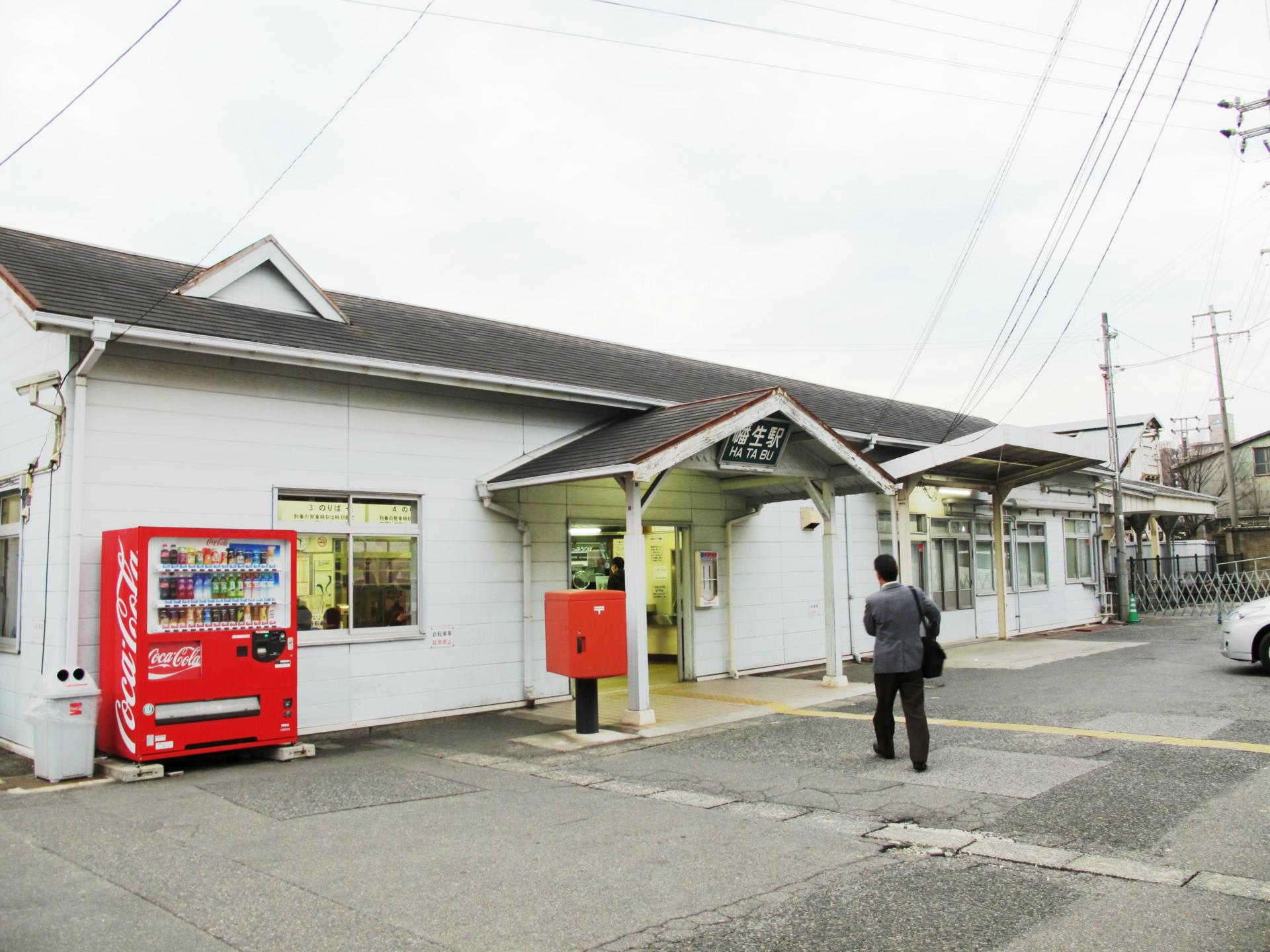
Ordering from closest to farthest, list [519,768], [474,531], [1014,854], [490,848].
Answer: [1014,854] → [490,848] → [519,768] → [474,531]

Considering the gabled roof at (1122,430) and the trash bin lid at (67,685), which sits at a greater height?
the gabled roof at (1122,430)

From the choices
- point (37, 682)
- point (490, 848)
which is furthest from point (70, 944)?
point (37, 682)

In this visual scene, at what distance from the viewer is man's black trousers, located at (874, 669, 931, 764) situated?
7.71 meters

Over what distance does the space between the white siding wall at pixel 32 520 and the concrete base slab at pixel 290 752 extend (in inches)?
77.5

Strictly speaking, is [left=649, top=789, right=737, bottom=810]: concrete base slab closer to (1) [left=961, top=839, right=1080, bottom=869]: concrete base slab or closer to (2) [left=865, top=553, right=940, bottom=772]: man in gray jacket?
(2) [left=865, top=553, right=940, bottom=772]: man in gray jacket

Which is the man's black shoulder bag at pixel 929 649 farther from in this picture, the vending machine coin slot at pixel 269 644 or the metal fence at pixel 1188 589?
the metal fence at pixel 1188 589

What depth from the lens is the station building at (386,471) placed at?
8805mm

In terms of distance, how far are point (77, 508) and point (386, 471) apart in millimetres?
3074

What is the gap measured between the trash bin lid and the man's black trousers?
662 centimetres

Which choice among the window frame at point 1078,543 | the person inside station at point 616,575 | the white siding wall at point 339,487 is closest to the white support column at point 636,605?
the white siding wall at point 339,487

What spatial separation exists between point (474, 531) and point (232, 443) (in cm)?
294

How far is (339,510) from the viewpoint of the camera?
10.3 meters

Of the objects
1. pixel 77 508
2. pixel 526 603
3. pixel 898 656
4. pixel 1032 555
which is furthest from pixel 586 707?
pixel 1032 555

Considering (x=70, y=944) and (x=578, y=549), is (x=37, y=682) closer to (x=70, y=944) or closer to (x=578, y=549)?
(x=70, y=944)
